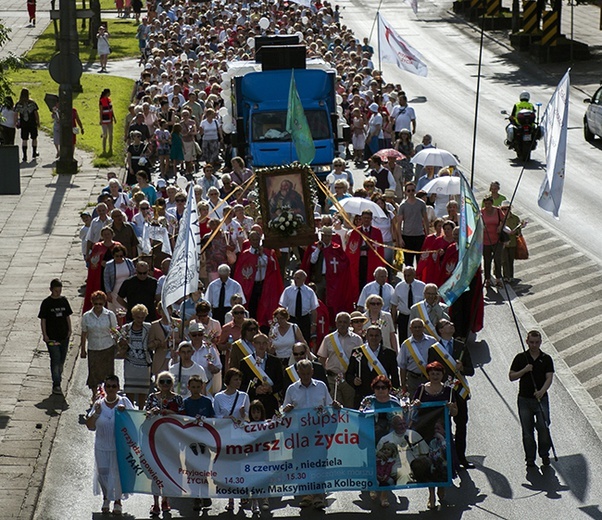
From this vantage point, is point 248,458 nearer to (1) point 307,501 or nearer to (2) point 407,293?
(1) point 307,501

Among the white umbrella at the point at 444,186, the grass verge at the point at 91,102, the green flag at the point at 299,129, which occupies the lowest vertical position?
the grass verge at the point at 91,102

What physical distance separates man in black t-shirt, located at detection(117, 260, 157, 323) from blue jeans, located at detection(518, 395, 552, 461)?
4.92 metres

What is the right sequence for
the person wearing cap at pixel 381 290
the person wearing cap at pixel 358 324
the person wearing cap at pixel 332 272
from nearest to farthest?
the person wearing cap at pixel 358 324 < the person wearing cap at pixel 381 290 < the person wearing cap at pixel 332 272

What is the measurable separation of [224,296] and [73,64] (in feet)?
50.7

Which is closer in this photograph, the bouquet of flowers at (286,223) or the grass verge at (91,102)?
the bouquet of flowers at (286,223)

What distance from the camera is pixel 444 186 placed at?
2253 cm

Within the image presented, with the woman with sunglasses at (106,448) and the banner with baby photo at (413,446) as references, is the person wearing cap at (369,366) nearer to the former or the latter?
the banner with baby photo at (413,446)

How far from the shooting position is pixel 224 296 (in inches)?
683

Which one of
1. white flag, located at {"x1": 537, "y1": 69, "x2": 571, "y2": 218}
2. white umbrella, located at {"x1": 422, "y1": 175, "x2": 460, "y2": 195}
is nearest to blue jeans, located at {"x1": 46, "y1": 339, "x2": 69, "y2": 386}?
white flag, located at {"x1": 537, "y1": 69, "x2": 571, "y2": 218}

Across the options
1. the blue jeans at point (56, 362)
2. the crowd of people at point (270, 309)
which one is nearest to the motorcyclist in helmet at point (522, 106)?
the crowd of people at point (270, 309)

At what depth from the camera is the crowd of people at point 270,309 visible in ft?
45.5

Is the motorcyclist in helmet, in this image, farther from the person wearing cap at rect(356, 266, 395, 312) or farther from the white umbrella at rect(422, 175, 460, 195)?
the person wearing cap at rect(356, 266, 395, 312)

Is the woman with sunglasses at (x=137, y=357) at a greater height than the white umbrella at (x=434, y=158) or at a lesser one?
greater

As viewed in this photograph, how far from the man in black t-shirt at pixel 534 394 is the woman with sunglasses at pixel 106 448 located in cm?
406
